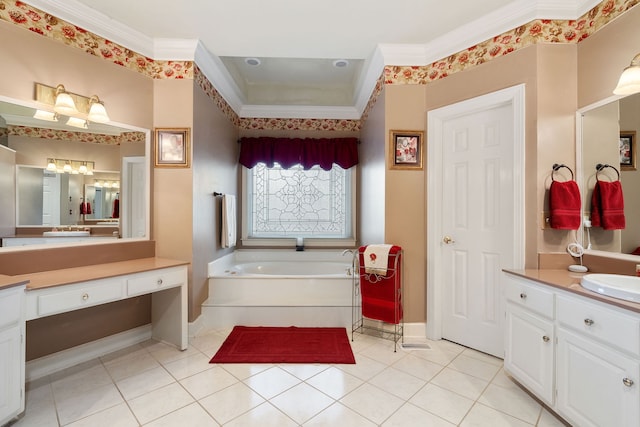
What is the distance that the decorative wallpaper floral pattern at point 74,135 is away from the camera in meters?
1.85

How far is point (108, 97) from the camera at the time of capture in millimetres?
2268

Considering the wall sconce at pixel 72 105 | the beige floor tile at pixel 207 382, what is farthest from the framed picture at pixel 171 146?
the beige floor tile at pixel 207 382

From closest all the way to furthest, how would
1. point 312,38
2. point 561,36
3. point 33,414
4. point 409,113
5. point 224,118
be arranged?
point 33,414 < point 561,36 < point 312,38 < point 409,113 < point 224,118

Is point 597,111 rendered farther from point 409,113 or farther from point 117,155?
point 117,155

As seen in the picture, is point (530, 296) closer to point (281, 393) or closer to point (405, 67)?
point (281, 393)

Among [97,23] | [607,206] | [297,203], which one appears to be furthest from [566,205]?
[97,23]

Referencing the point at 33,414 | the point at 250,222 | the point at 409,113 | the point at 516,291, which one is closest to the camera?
the point at 33,414

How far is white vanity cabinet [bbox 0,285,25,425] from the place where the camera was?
4.48 ft

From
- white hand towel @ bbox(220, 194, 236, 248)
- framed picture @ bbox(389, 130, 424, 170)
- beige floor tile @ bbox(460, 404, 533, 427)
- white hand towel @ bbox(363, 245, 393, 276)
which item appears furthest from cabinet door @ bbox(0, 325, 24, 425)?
framed picture @ bbox(389, 130, 424, 170)

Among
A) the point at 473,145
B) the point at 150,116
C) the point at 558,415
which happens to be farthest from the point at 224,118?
the point at 558,415

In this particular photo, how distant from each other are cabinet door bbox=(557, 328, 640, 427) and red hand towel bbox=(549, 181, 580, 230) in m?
0.78

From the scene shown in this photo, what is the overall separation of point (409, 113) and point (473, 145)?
64 cm

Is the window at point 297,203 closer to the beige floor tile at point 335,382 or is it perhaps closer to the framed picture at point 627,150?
the beige floor tile at point 335,382

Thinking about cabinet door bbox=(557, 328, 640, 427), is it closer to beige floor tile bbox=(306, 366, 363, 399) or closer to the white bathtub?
beige floor tile bbox=(306, 366, 363, 399)
